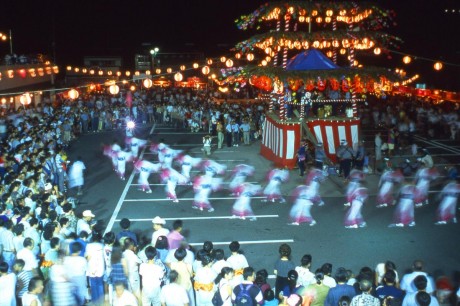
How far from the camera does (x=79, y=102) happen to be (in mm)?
29906

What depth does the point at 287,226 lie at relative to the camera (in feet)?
41.0

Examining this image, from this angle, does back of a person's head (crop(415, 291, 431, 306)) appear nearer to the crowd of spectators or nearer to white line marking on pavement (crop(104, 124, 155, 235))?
the crowd of spectators

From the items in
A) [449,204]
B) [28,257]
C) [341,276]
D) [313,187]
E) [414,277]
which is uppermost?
[341,276]

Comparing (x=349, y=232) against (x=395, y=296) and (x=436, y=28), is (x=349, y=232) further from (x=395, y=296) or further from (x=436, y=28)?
(x=436, y=28)

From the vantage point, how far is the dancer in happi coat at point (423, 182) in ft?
43.7

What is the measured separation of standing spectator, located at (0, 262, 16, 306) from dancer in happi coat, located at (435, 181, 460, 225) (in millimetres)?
9619

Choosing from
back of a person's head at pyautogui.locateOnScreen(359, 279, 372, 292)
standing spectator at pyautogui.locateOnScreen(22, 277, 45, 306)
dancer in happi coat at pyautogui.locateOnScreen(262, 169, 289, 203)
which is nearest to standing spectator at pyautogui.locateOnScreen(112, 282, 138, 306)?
standing spectator at pyautogui.locateOnScreen(22, 277, 45, 306)

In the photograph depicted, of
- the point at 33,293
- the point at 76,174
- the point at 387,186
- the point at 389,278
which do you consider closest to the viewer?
the point at 33,293

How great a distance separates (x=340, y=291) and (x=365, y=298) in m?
0.43

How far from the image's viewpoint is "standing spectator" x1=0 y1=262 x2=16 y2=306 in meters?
6.63

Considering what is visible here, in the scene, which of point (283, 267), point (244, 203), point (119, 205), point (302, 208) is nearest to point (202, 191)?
point (244, 203)

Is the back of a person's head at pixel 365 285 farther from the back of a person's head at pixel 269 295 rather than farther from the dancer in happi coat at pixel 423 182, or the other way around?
the dancer in happi coat at pixel 423 182

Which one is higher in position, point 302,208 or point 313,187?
point 313,187

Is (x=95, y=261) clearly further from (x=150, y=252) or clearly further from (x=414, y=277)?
(x=414, y=277)
